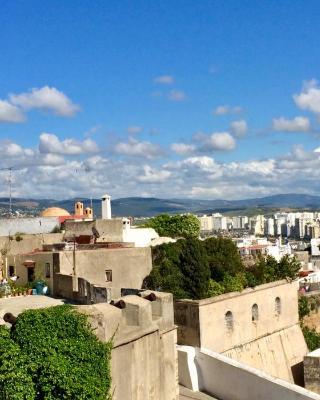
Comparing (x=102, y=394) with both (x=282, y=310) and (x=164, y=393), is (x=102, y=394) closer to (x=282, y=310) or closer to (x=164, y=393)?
(x=164, y=393)

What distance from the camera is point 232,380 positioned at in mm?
13805

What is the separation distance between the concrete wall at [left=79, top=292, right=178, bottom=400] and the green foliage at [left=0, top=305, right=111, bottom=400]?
→ 34cm

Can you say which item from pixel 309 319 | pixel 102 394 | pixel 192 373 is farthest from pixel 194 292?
pixel 102 394

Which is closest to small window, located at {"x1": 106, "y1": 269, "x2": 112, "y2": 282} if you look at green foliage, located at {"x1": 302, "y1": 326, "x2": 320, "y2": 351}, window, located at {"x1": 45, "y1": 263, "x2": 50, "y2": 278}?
window, located at {"x1": 45, "y1": 263, "x2": 50, "y2": 278}

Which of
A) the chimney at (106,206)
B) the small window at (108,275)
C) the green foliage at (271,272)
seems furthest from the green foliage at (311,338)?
the chimney at (106,206)

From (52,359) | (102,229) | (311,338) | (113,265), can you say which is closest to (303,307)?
(311,338)

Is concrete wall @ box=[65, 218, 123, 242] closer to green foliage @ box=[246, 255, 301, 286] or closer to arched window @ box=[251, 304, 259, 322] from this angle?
green foliage @ box=[246, 255, 301, 286]

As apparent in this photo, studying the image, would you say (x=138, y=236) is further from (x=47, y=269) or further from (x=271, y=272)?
(x=47, y=269)

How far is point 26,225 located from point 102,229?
13.0 ft

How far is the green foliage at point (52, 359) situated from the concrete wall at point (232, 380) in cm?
585

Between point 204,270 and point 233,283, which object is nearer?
point 233,283

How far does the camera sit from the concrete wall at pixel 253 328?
1597 centimetres

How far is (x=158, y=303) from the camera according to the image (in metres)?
11.2

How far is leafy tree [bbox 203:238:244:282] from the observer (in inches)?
813
